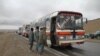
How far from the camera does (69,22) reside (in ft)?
66.0

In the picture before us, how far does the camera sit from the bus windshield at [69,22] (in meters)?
19.8

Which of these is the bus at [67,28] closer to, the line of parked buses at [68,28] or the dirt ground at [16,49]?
the line of parked buses at [68,28]

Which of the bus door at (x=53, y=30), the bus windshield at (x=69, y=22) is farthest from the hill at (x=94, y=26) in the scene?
the bus windshield at (x=69, y=22)

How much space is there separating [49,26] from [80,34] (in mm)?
3376

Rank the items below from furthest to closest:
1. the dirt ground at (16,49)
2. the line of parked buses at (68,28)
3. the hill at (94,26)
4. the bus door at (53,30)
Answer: the hill at (94,26)
the bus door at (53,30)
the line of parked buses at (68,28)
the dirt ground at (16,49)

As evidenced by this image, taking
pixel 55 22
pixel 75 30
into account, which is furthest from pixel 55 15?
pixel 75 30

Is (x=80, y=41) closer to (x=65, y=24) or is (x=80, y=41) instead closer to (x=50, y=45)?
(x=65, y=24)

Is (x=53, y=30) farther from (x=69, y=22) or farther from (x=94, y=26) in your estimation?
(x=94, y=26)

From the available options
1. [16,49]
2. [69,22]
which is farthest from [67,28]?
[16,49]

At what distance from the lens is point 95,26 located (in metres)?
69.6

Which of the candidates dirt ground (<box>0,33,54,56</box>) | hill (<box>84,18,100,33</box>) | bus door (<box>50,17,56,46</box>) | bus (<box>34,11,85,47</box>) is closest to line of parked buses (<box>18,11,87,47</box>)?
bus (<box>34,11,85,47</box>)

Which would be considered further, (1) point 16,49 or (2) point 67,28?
(1) point 16,49

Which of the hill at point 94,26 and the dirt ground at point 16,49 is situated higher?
the hill at point 94,26

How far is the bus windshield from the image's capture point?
19823 mm
